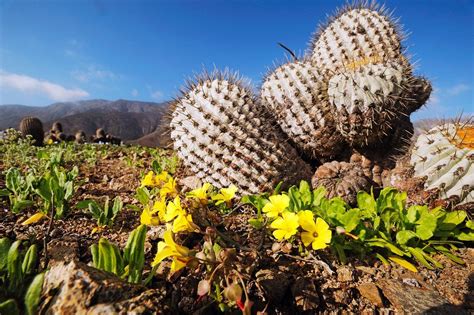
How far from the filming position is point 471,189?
2.23 metres

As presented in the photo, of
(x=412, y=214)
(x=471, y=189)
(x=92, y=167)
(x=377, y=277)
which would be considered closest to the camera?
(x=377, y=277)

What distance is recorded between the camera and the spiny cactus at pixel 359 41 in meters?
3.78

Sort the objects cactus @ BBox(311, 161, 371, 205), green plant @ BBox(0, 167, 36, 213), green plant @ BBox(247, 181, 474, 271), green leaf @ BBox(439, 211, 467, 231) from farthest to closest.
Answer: cactus @ BBox(311, 161, 371, 205) < green plant @ BBox(0, 167, 36, 213) < green leaf @ BBox(439, 211, 467, 231) < green plant @ BBox(247, 181, 474, 271)

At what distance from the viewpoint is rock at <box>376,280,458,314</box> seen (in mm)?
1476

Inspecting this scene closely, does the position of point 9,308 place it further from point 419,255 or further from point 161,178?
point 419,255

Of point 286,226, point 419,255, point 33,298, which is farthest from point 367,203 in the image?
point 33,298

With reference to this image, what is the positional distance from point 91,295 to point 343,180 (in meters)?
2.40

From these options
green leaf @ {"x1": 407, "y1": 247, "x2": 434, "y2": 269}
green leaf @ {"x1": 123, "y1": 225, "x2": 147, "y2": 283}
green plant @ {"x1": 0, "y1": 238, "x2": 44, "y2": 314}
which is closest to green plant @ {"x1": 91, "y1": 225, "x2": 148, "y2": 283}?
green leaf @ {"x1": 123, "y1": 225, "x2": 147, "y2": 283}

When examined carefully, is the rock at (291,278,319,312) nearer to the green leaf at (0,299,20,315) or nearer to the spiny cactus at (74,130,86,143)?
the green leaf at (0,299,20,315)

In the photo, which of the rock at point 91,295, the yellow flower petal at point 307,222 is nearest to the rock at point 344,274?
the yellow flower petal at point 307,222

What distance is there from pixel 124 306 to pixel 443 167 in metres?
2.43

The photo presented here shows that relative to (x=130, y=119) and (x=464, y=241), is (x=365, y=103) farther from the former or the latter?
(x=130, y=119)

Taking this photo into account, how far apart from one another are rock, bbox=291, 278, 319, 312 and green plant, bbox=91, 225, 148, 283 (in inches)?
29.5

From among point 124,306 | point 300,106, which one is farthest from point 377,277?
point 300,106
